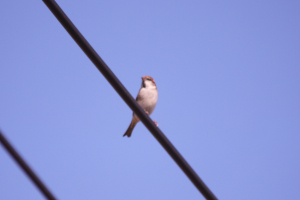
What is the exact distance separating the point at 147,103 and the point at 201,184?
5.45m

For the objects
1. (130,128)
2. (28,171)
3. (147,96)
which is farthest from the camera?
(130,128)

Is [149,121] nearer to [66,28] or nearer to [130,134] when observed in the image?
[66,28]

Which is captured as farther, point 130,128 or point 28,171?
point 130,128

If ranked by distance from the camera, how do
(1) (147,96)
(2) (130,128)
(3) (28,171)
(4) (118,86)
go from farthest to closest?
(2) (130,128), (1) (147,96), (4) (118,86), (3) (28,171)

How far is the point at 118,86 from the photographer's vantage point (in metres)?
1.49

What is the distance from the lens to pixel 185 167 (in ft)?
4.42

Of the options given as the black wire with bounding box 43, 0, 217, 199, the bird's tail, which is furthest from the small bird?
the black wire with bounding box 43, 0, 217, 199

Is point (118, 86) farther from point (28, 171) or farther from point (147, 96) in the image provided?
point (147, 96)

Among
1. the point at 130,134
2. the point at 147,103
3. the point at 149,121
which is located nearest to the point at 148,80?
the point at 147,103

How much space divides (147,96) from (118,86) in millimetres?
5291

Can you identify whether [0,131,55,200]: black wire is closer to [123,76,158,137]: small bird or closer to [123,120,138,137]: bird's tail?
[123,76,158,137]: small bird

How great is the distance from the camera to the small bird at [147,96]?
22.2 ft

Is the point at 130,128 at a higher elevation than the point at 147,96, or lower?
lower

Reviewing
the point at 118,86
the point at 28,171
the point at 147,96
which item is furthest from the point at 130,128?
the point at 28,171
